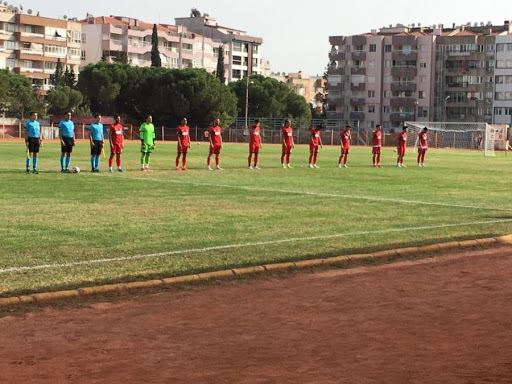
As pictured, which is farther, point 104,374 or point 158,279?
point 158,279

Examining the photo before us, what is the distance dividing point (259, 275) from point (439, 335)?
11.1ft

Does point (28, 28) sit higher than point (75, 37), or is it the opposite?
point (28, 28)

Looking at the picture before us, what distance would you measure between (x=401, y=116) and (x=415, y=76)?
678cm

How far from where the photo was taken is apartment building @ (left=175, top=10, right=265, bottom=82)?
169125 millimetres

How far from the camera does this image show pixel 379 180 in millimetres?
29844

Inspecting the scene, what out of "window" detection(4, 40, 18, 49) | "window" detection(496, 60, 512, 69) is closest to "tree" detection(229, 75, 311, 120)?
"window" detection(4, 40, 18, 49)

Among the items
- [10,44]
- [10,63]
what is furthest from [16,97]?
[10,44]

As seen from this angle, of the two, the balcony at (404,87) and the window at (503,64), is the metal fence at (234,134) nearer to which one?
the balcony at (404,87)

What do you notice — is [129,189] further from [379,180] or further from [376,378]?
[376,378]

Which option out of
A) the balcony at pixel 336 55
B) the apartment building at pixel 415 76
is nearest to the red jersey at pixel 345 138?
the apartment building at pixel 415 76

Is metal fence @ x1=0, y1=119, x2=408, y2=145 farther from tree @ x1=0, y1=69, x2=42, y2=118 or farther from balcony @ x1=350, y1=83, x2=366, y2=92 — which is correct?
balcony @ x1=350, y1=83, x2=366, y2=92

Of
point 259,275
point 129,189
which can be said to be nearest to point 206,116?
Result: point 129,189

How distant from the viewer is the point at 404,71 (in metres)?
150

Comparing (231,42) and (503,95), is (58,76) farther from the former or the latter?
(503,95)
